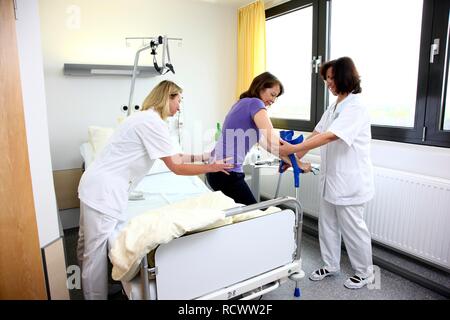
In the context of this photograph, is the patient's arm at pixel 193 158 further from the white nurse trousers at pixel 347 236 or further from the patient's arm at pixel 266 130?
the white nurse trousers at pixel 347 236

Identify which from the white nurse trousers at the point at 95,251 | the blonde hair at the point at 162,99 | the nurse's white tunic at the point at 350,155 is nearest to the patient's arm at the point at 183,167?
the blonde hair at the point at 162,99

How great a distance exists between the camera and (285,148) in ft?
6.48

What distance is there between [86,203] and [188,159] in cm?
83

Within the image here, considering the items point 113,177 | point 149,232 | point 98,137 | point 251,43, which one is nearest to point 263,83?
point 113,177

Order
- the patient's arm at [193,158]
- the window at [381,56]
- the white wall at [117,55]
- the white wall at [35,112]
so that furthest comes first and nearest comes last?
the white wall at [117,55]
the patient's arm at [193,158]
the window at [381,56]
the white wall at [35,112]

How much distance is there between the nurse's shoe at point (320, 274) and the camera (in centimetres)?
217

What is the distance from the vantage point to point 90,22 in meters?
3.01

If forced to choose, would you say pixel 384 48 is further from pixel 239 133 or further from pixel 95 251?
pixel 95 251

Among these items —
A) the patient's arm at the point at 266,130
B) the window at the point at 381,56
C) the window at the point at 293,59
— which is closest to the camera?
the patient's arm at the point at 266,130

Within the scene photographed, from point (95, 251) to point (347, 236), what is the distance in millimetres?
1520

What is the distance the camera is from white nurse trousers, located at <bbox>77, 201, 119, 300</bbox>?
1.60 metres

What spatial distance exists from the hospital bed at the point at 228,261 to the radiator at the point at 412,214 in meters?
0.97

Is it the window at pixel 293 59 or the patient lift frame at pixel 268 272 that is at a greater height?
the window at pixel 293 59
